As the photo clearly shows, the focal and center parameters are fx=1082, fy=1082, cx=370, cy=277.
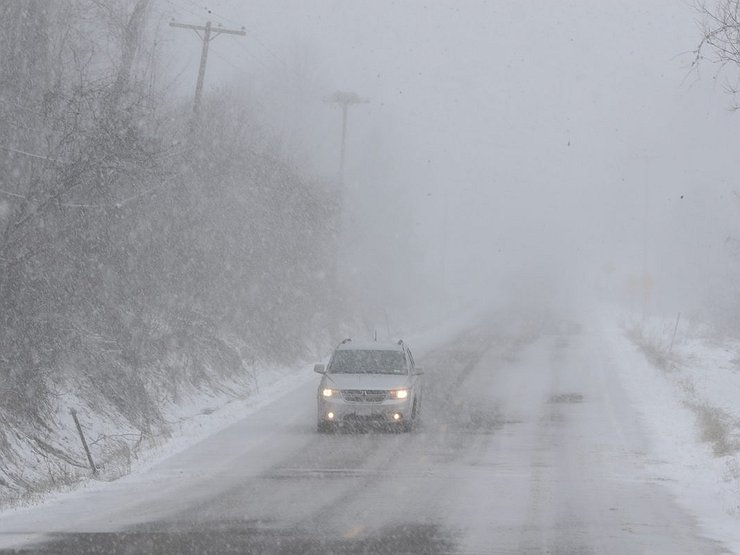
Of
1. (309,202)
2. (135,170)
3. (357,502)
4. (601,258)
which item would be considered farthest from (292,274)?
(601,258)

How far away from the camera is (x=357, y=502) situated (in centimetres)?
1302

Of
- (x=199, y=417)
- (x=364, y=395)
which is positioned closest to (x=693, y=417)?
(x=364, y=395)

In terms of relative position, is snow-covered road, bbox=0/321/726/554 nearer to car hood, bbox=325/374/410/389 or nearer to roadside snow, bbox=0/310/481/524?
roadside snow, bbox=0/310/481/524

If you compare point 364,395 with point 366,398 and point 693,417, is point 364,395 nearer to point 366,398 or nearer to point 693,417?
point 366,398

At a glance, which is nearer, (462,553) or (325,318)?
(462,553)

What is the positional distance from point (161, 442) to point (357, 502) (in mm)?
7121

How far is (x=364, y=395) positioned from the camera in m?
20.2

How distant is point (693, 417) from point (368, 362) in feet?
25.0

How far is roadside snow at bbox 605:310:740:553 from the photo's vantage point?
Answer: 45.3ft

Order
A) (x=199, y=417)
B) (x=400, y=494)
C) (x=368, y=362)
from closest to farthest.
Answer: (x=400, y=494) < (x=368, y=362) < (x=199, y=417)

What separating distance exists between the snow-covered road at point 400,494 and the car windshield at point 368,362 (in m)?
1.30

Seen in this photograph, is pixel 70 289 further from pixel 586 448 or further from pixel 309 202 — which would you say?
pixel 309 202

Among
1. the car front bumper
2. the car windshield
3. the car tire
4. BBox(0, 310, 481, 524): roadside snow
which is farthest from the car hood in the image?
BBox(0, 310, 481, 524): roadside snow

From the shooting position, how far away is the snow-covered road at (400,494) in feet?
34.7
